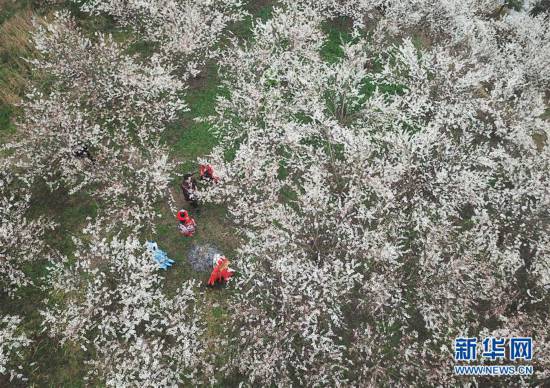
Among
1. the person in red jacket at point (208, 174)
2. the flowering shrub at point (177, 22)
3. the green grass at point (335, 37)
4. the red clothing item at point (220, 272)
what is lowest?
the red clothing item at point (220, 272)

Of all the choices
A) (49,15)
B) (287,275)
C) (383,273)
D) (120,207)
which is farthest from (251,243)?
(49,15)

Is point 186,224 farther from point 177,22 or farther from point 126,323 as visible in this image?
point 177,22

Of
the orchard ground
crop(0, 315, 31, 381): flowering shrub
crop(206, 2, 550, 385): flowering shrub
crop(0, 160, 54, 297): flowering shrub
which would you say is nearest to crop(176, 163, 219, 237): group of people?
the orchard ground

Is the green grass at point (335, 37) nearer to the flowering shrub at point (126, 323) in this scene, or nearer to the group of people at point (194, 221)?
the group of people at point (194, 221)

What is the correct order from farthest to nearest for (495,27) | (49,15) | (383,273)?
(495,27), (49,15), (383,273)

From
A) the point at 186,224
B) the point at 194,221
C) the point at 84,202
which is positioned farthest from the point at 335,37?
the point at 84,202

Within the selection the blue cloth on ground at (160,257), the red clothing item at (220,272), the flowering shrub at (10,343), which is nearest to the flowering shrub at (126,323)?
the blue cloth on ground at (160,257)

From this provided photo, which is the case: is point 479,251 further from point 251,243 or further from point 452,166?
point 251,243
